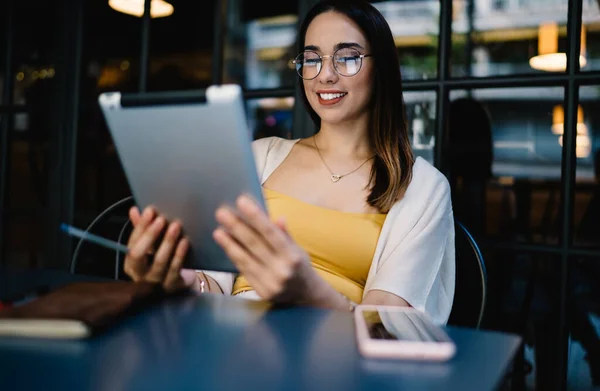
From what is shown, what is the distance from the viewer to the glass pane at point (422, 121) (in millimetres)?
1862

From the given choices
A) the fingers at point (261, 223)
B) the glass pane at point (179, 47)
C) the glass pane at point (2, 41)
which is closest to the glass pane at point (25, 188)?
the glass pane at point (2, 41)

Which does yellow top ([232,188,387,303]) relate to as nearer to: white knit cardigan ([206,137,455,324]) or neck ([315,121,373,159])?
white knit cardigan ([206,137,455,324])

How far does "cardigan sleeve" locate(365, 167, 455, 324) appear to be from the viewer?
1234 mm

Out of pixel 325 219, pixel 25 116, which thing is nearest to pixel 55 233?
pixel 25 116

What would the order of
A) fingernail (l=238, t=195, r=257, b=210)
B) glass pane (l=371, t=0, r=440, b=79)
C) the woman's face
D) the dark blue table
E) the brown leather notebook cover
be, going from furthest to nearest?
glass pane (l=371, t=0, r=440, b=79) → the woman's face → fingernail (l=238, t=195, r=257, b=210) → the brown leather notebook cover → the dark blue table

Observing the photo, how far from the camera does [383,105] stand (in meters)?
1.52

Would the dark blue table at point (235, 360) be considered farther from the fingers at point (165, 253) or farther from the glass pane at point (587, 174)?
the glass pane at point (587, 174)

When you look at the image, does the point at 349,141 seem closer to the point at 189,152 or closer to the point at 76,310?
the point at 189,152

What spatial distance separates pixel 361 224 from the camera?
138 cm

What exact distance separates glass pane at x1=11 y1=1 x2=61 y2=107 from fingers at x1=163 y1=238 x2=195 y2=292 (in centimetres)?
201

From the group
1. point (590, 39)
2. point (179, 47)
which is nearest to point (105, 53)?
point (179, 47)

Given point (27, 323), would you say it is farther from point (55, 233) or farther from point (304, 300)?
point (55, 233)

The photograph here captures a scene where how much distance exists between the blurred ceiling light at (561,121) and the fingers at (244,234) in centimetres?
118

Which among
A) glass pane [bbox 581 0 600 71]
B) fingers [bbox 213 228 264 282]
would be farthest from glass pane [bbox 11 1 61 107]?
glass pane [bbox 581 0 600 71]
